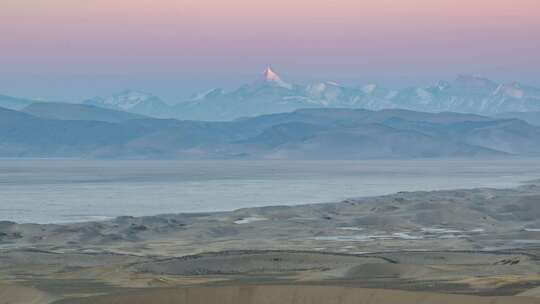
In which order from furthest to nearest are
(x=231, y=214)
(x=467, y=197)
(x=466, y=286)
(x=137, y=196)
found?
(x=137, y=196) < (x=467, y=197) < (x=231, y=214) < (x=466, y=286)

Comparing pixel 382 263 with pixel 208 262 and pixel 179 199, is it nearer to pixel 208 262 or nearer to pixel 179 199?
pixel 208 262

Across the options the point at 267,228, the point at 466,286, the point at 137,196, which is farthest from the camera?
the point at 137,196

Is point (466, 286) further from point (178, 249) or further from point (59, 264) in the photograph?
point (178, 249)

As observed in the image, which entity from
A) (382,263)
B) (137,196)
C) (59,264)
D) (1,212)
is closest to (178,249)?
(59,264)

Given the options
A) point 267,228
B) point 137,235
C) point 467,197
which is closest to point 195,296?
point 137,235

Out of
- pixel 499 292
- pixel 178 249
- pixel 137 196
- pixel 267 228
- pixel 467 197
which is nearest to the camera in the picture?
A: pixel 499 292

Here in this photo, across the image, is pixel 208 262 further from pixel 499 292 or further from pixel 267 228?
pixel 267 228

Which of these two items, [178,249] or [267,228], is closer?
[178,249]

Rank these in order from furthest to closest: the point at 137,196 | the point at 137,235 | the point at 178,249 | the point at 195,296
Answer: the point at 137,196
the point at 137,235
the point at 178,249
the point at 195,296

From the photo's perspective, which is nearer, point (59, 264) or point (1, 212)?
point (59, 264)
